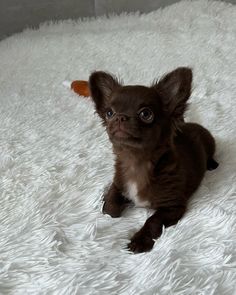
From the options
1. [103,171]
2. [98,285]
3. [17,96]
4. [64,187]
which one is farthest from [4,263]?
[17,96]

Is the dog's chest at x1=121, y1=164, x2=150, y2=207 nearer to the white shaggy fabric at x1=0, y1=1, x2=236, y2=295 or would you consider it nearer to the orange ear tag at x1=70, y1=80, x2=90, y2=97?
the white shaggy fabric at x1=0, y1=1, x2=236, y2=295

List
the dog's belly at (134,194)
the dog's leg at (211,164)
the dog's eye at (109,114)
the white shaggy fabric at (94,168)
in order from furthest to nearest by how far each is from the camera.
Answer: the dog's leg at (211,164), the dog's belly at (134,194), the dog's eye at (109,114), the white shaggy fabric at (94,168)

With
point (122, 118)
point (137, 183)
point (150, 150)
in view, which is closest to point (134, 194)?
point (137, 183)

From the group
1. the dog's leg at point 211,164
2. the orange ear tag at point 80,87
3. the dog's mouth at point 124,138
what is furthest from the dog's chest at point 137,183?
the orange ear tag at point 80,87

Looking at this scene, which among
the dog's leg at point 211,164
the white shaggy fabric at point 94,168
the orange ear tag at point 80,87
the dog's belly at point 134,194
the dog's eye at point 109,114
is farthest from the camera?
the orange ear tag at point 80,87

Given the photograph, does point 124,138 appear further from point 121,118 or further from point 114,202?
point 114,202

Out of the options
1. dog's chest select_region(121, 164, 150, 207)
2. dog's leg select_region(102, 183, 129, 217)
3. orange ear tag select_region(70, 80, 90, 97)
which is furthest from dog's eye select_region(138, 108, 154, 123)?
orange ear tag select_region(70, 80, 90, 97)

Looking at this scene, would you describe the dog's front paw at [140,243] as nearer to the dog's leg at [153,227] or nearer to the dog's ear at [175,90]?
the dog's leg at [153,227]

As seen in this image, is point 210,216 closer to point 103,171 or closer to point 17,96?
point 103,171
